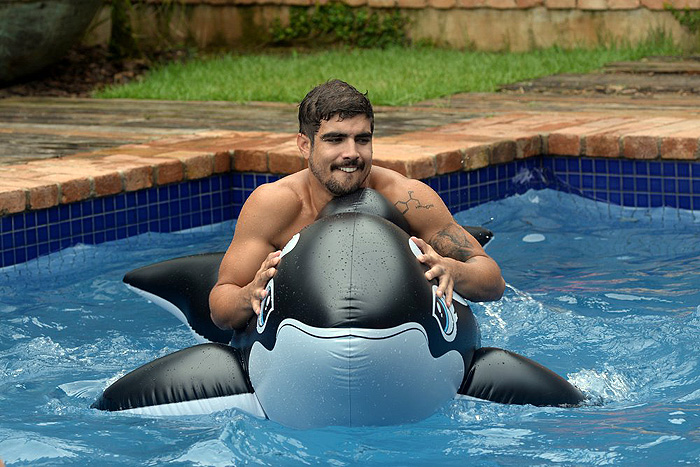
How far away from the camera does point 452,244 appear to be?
4.12m

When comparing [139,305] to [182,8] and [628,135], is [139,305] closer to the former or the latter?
[628,135]

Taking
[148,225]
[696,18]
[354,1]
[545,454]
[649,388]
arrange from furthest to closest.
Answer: [354,1] < [696,18] < [148,225] < [649,388] < [545,454]

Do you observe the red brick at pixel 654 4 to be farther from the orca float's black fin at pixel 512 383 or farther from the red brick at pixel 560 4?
the orca float's black fin at pixel 512 383

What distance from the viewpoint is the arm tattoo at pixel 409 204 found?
4113 millimetres

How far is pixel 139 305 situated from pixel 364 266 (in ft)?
8.42

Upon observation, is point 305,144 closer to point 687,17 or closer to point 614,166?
point 614,166

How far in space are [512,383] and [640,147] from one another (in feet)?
12.0

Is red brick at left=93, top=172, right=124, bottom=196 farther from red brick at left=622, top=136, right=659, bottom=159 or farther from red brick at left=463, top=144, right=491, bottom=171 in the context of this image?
red brick at left=622, top=136, right=659, bottom=159

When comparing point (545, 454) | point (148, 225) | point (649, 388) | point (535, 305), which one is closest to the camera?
point (545, 454)

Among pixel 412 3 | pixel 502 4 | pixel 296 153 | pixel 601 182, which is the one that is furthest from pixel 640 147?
pixel 412 3

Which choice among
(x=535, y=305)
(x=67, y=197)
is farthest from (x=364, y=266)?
(x=67, y=197)

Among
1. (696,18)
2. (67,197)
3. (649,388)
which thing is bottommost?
(649,388)

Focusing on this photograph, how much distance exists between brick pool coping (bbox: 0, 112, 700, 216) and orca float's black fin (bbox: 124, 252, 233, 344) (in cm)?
146

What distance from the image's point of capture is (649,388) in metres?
4.45
